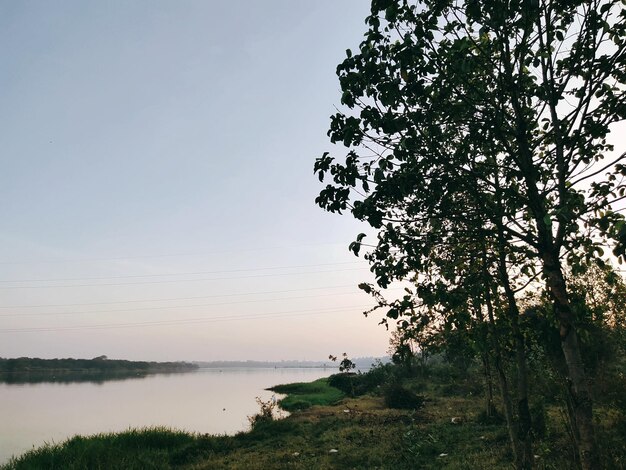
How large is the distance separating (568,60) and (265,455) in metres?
14.1

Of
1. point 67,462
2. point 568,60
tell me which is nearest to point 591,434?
point 568,60

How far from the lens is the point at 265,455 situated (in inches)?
545

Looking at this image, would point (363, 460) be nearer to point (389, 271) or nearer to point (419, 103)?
point (389, 271)

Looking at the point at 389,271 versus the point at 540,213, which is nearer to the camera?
the point at 540,213

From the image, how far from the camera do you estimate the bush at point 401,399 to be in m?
23.9

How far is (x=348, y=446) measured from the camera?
14070mm

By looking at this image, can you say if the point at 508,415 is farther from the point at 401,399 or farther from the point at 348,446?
the point at 401,399

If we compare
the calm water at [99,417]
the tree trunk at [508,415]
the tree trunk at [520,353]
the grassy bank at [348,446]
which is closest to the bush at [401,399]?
the grassy bank at [348,446]

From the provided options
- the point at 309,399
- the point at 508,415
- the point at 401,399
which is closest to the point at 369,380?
the point at 309,399

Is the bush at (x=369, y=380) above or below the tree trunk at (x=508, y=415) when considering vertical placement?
below

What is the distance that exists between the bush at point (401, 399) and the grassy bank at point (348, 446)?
8.13 ft

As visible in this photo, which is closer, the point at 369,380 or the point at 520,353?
the point at 520,353

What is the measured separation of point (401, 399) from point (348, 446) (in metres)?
11.5

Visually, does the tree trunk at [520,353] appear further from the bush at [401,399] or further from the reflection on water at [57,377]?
the reflection on water at [57,377]
